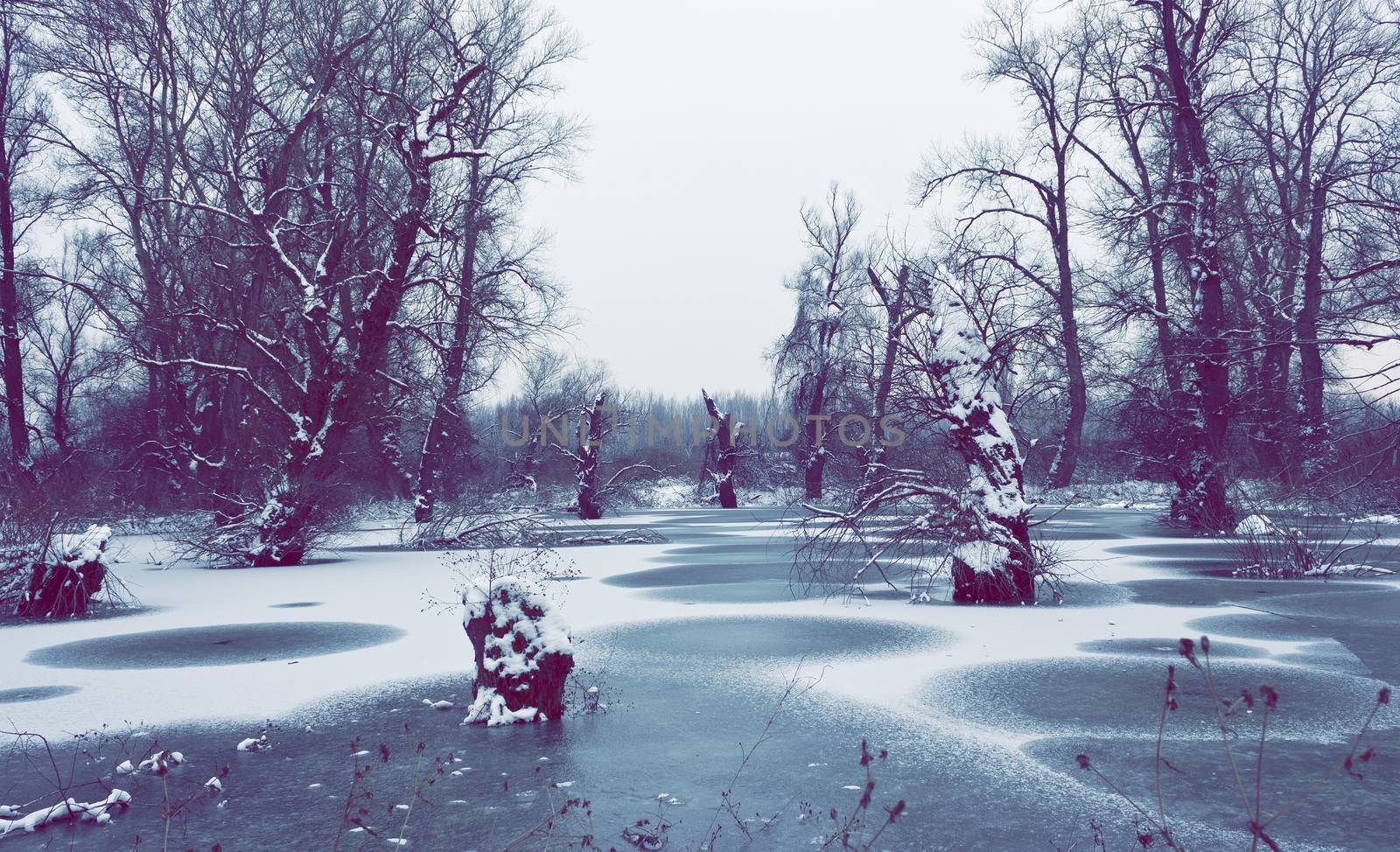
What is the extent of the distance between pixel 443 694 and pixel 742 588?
21.0 ft

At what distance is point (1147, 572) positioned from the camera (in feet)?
47.4

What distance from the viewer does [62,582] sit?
11.6 m

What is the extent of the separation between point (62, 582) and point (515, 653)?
7.80m

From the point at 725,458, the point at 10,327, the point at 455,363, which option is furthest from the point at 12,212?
the point at 725,458

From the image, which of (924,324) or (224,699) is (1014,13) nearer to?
(924,324)

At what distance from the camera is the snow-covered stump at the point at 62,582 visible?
11.4 metres

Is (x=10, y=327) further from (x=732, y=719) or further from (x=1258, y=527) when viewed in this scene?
(x=1258, y=527)

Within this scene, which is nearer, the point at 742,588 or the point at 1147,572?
the point at 742,588

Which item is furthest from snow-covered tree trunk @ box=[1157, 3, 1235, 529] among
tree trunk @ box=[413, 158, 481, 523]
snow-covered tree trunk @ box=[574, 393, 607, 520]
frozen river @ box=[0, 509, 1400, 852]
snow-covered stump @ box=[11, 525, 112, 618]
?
snow-covered stump @ box=[11, 525, 112, 618]

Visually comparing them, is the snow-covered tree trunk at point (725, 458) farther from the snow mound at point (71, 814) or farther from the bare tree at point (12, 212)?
the snow mound at point (71, 814)

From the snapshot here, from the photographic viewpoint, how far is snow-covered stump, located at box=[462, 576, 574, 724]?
6531 mm

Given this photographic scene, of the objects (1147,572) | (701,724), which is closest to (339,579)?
(701,724)

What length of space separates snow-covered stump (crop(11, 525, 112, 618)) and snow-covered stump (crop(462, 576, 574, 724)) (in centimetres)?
715

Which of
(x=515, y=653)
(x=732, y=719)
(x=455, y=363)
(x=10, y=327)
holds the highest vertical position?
(x=10, y=327)
